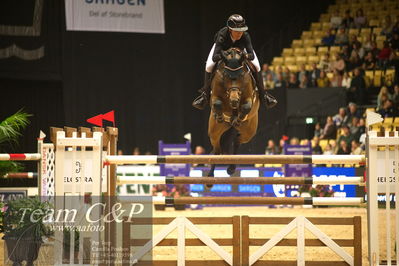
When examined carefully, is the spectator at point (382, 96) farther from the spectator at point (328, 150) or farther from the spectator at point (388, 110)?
the spectator at point (328, 150)

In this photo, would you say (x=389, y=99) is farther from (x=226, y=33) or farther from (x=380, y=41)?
(x=226, y=33)

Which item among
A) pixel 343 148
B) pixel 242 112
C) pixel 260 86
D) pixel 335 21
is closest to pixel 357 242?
pixel 242 112

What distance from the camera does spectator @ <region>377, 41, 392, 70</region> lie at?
14156 mm

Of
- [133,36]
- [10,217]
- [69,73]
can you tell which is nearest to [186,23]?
[133,36]

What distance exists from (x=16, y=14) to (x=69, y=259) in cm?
969

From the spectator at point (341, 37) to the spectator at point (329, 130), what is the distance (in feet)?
8.80

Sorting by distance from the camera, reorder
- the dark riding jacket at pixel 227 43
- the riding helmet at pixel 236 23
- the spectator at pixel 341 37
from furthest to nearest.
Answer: the spectator at pixel 341 37 < the dark riding jacket at pixel 227 43 < the riding helmet at pixel 236 23

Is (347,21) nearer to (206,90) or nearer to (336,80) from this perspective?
(336,80)

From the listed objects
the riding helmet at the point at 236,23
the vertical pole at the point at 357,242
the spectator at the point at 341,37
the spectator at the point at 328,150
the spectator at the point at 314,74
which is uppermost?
the spectator at the point at 341,37

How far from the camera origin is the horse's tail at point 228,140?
22.9 feet

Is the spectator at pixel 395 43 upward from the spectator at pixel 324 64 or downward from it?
upward

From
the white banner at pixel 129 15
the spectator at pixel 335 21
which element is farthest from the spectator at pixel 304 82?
the white banner at pixel 129 15

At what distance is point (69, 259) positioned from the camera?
5043 millimetres

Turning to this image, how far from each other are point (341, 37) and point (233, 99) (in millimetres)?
10052
